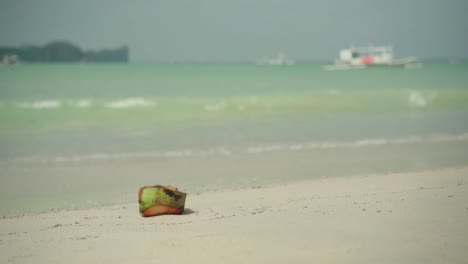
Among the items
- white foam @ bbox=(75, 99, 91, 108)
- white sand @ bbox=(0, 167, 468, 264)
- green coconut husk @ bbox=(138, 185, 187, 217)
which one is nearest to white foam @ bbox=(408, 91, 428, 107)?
white foam @ bbox=(75, 99, 91, 108)

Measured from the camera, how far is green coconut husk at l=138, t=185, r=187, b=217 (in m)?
5.64

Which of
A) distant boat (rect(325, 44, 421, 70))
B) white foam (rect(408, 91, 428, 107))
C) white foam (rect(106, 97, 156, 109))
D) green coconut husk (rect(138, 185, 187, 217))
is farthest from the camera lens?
distant boat (rect(325, 44, 421, 70))

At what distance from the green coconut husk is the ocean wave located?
451cm

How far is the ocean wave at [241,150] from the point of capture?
10.0 metres

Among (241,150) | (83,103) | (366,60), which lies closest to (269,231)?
(241,150)

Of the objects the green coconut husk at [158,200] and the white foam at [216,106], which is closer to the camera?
the green coconut husk at [158,200]

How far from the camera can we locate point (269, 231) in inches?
188

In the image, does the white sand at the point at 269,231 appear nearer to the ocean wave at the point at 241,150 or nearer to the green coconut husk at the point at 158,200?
the green coconut husk at the point at 158,200

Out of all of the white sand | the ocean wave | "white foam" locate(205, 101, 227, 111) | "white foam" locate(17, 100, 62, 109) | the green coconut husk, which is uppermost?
"white foam" locate(17, 100, 62, 109)

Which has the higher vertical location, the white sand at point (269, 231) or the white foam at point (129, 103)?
the white foam at point (129, 103)

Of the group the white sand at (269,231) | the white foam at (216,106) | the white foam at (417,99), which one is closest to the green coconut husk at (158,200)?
the white sand at (269,231)

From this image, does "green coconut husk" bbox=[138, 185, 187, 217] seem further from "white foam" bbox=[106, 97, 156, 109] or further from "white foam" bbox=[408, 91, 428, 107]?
"white foam" bbox=[408, 91, 428, 107]

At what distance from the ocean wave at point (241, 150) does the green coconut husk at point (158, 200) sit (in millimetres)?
4507

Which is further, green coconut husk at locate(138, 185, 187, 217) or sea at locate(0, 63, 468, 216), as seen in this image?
sea at locate(0, 63, 468, 216)
